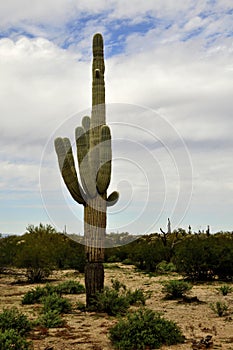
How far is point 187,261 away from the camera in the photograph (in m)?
18.4

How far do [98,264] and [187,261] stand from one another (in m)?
8.03

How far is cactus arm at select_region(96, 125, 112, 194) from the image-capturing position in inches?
434

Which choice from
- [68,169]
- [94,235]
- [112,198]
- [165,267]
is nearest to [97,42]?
[68,169]

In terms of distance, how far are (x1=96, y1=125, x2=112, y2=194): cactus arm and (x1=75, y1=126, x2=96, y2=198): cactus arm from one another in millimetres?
239

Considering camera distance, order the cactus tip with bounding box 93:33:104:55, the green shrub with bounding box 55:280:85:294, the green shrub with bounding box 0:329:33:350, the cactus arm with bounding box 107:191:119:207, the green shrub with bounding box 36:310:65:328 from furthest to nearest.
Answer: the green shrub with bounding box 55:280:85:294
the cactus tip with bounding box 93:33:104:55
the cactus arm with bounding box 107:191:119:207
the green shrub with bounding box 36:310:65:328
the green shrub with bounding box 0:329:33:350

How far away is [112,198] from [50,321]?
356 centimetres

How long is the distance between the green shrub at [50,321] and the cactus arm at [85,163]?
300 centimetres

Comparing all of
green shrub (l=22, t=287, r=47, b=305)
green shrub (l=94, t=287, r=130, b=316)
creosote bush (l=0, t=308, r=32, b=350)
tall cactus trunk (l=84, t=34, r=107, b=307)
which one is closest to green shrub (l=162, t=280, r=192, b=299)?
green shrub (l=94, t=287, r=130, b=316)

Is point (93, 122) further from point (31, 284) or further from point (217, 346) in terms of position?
point (31, 284)

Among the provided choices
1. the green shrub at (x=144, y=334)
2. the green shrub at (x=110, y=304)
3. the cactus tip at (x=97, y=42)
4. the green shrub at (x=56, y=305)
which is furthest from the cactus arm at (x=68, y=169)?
the green shrub at (x=144, y=334)

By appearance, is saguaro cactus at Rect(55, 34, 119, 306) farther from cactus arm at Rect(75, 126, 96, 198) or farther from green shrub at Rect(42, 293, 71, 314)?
green shrub at Rect(42, 293, 71, 314)

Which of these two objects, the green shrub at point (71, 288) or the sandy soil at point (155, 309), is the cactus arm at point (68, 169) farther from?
the green shrub at point (71, 288)

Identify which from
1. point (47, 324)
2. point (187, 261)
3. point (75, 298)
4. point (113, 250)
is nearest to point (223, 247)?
point (187, 261)

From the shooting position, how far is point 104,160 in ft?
36.4
